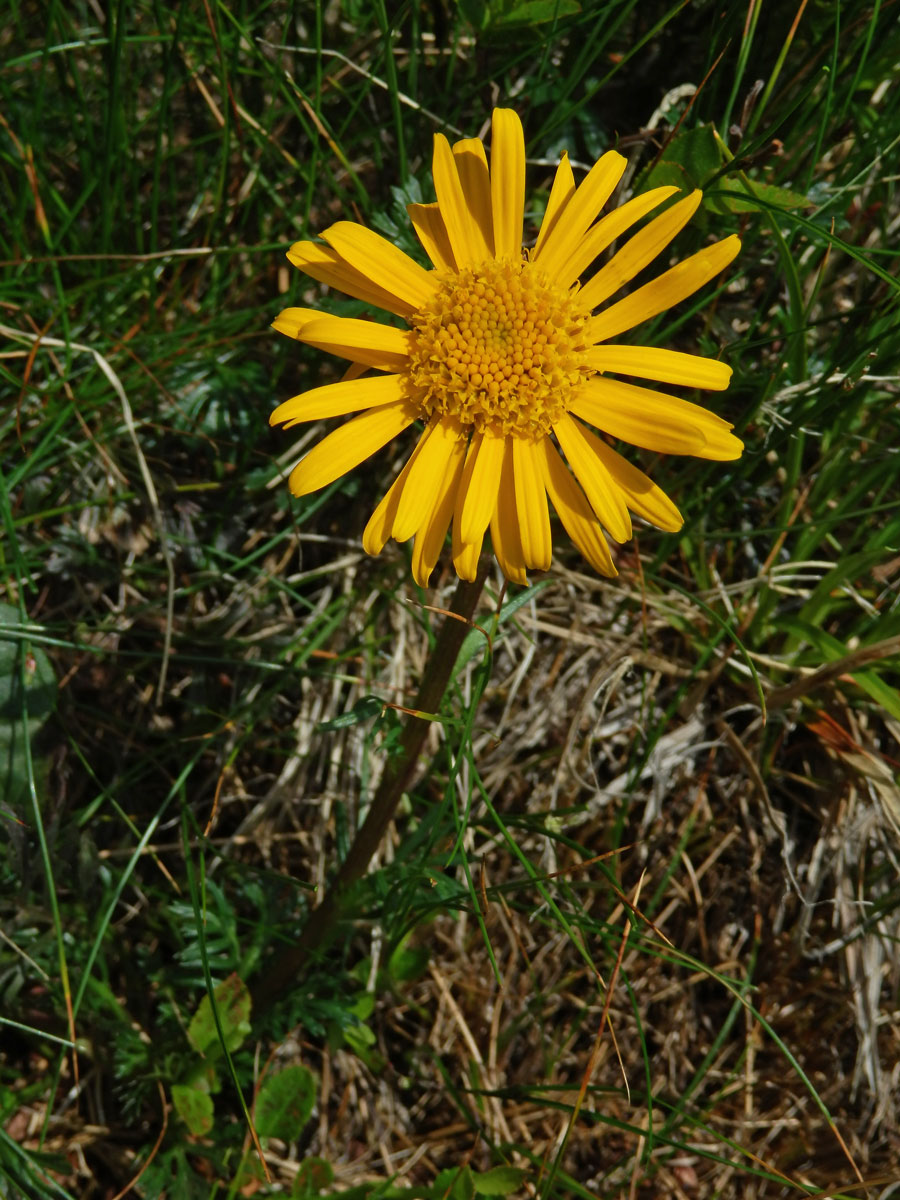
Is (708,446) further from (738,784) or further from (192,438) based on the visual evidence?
(192,438)

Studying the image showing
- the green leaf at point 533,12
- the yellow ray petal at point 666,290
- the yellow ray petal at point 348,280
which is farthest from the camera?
the green leaf at point 533,12

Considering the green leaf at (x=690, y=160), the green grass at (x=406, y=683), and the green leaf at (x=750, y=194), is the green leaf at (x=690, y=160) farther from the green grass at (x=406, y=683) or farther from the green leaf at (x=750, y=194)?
the green grass at (x=406, y=683)

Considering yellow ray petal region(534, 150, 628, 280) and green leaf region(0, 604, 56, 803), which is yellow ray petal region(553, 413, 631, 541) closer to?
yellow ray petal region(534, 150, 628, 280)

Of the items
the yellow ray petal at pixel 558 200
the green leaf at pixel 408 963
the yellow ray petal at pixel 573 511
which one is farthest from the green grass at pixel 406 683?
the yellow ray petal at pixel 573 511

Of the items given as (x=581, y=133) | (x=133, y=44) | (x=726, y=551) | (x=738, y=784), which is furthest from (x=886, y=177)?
(x=133, y=44)

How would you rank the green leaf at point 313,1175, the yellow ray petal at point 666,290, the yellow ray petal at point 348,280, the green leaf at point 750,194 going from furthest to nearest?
the green leaf at point 313,1175
the green leaf at point 750,194
the yellow ray petal at point 348,280
the yellow ray petal at point 666,290

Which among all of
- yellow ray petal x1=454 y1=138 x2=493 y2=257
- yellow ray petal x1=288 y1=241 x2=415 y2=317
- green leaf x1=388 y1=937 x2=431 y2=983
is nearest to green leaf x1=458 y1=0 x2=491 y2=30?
yellow ray petal x1=454 y1=138 x2=493 y2=257
